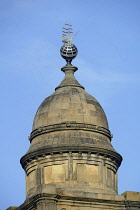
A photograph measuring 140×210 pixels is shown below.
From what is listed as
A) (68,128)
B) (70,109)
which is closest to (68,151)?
(68,128)

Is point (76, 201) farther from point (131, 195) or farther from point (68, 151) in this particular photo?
point (131, 195)

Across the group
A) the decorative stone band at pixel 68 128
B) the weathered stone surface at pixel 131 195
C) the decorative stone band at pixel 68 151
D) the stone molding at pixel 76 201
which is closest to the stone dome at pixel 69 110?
the decorative stone band at pixel 68 128

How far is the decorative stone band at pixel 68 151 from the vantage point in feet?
304

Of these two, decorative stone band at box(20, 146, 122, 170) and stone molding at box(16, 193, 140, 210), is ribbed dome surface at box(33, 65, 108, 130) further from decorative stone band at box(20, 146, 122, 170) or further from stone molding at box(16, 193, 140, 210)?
stone molding at box(16, 193, 140, 210)

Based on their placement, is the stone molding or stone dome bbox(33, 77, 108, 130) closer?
the stone molding

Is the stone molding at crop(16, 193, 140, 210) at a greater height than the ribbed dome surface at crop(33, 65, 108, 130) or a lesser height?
lesser

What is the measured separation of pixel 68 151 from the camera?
9256 cm

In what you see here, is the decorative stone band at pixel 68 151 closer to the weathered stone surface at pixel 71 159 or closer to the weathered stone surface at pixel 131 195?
the weathered stone surface at pixel 71 159

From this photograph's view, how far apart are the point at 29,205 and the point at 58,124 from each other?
8.24m

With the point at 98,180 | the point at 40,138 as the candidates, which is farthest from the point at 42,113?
the point at 98,180

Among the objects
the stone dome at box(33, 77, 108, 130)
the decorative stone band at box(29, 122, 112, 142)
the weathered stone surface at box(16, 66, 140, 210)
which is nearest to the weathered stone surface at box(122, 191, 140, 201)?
the weathered stone surface at box(16, 66, 140, 210)

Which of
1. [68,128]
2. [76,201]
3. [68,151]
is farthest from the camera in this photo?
[68,128]

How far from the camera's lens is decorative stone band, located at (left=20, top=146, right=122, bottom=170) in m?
92.6

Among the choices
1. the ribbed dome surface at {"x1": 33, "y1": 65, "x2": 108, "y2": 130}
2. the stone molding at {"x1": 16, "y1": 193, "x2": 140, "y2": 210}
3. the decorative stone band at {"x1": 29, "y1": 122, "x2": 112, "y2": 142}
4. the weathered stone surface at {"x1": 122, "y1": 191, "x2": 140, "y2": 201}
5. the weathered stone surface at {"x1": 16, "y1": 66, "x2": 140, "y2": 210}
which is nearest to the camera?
the stone molding at {"x1": 16, "y1": 193, "x2": 140, "y2": 210}
